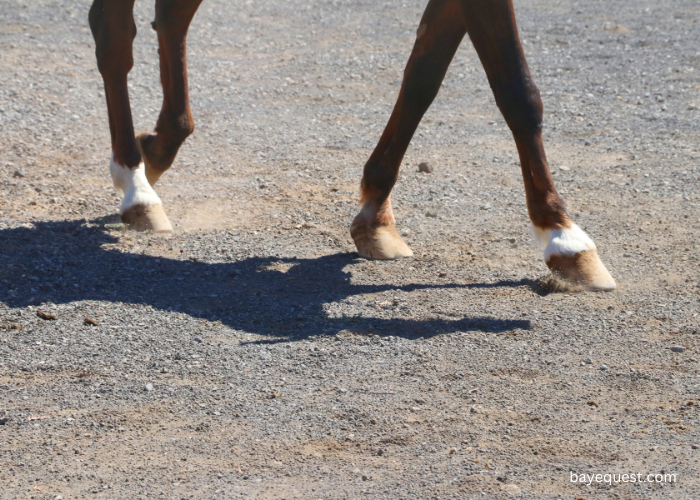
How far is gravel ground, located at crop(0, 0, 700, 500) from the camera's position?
214 cm

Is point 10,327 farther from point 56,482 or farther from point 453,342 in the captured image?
point 453,342

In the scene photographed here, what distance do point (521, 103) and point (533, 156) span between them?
23 cm

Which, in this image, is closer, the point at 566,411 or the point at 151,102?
the point at 566,411

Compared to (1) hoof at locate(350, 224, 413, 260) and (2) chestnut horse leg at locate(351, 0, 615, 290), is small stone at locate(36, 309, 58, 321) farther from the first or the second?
(2) chestnut horse leg at locate(351, 0, 615, 290)

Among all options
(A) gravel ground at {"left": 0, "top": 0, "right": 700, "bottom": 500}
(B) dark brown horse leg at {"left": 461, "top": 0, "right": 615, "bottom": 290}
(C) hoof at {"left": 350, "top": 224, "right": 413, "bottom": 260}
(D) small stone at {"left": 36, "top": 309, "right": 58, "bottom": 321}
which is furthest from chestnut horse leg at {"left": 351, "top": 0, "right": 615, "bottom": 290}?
(D) small stone at {"left": 36, "top": 309, "right": 58, "bottom": 321}

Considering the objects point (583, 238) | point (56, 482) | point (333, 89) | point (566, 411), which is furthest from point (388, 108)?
point (56, 482)

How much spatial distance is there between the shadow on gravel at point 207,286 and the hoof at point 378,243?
88 mm

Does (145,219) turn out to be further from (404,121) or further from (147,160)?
(404,121)

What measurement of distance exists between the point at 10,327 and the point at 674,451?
240 cm

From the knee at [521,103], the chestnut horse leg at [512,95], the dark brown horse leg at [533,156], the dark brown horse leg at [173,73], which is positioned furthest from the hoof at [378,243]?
the dark brown horse leg at [173,73]

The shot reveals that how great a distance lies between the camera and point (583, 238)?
3270mm

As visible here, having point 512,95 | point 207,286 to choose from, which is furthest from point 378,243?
point 512,95

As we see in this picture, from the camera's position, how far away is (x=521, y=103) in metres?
3.23

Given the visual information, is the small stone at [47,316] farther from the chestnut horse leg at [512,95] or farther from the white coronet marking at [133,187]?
the chestnut horse leg at [512,95]
